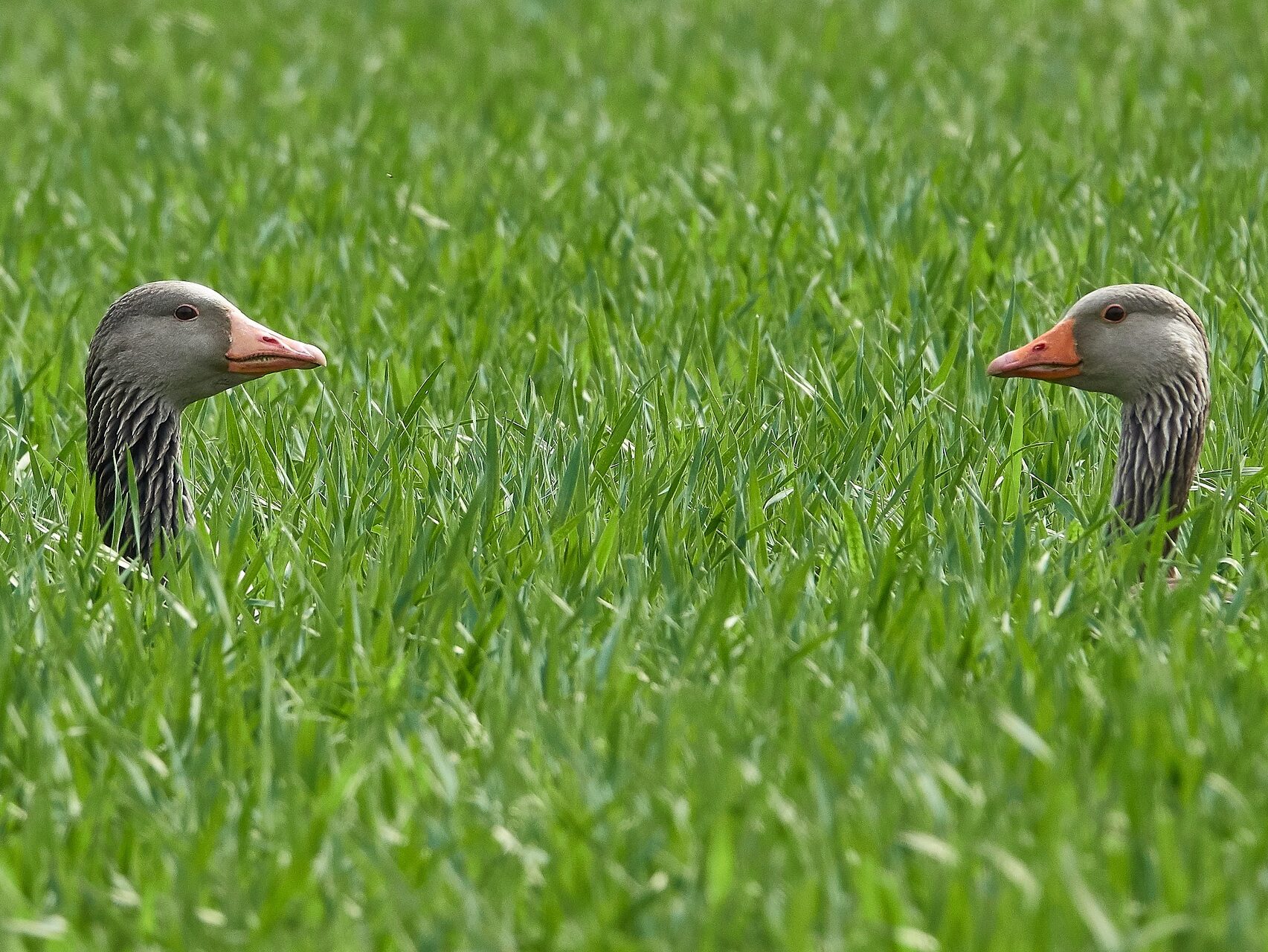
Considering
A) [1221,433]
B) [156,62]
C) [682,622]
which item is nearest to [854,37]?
[156,62]

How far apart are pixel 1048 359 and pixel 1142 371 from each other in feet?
0.77

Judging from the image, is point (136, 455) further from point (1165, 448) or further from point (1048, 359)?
point (1165, 448)

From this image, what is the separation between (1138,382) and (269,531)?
85.9 inches

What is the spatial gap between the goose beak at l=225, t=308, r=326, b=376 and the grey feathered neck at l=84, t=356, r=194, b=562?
0.78 ft

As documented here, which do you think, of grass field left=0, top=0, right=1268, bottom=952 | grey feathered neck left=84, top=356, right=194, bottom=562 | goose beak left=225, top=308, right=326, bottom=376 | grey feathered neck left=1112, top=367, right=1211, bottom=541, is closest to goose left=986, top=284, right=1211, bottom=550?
grey feathered neck left=1112, top=367, right=1211, bottom=541

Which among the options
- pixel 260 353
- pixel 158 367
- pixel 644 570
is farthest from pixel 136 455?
pixel 644 570

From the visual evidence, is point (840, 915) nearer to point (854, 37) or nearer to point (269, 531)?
point (269, 531)

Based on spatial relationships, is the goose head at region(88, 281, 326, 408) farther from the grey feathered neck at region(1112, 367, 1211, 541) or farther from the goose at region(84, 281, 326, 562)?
the grey feathered neck at region(1112, 367, 1211, 541)

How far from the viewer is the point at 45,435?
18.1ft

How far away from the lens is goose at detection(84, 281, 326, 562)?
467 cm

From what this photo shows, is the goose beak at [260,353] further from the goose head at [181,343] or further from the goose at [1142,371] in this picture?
the goose at [1142,371]

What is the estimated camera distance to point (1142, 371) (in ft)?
15.1

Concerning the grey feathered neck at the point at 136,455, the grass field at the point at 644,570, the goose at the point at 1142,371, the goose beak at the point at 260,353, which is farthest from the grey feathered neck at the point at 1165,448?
the grey feathered neck at the point at 136,455

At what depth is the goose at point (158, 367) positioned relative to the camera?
4.67m
